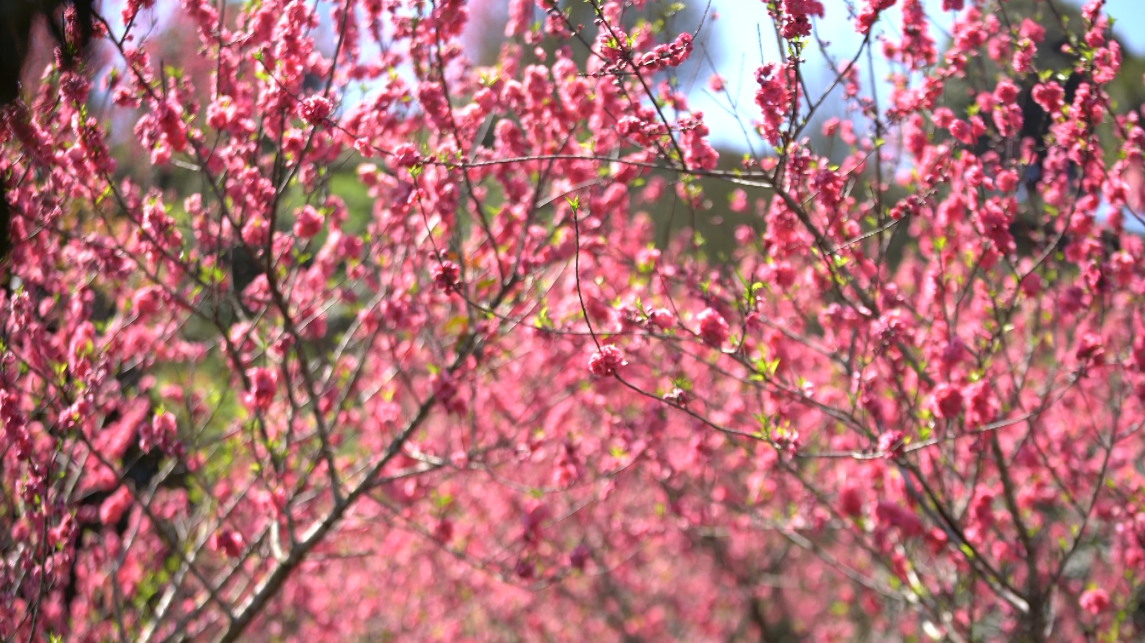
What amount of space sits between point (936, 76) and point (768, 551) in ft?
17.7

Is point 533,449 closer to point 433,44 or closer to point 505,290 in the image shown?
point 505,290

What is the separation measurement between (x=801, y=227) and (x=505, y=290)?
1881 mm

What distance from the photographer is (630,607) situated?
787 cm

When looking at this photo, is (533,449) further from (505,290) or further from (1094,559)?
(1094,559)

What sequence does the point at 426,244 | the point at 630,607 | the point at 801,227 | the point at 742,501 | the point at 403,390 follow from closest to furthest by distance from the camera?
the point at 426,244
the point at 801,227
the point at 742,501
the point at 403,390
the point at 630,607

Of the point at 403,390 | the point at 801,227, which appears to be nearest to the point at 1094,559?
the point at 801,227

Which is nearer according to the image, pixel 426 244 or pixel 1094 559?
pixel 426 244

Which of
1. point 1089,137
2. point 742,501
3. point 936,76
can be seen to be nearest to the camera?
point 1089,137

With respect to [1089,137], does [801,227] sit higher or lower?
higher

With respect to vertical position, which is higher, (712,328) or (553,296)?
(553,296)

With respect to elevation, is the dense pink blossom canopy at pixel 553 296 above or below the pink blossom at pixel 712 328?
above

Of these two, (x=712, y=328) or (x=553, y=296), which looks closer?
(x=712, y=328)

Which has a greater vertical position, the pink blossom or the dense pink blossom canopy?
the dense pink blossom canopy

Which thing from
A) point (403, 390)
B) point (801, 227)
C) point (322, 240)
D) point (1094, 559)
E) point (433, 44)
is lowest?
point (1094, 559)
